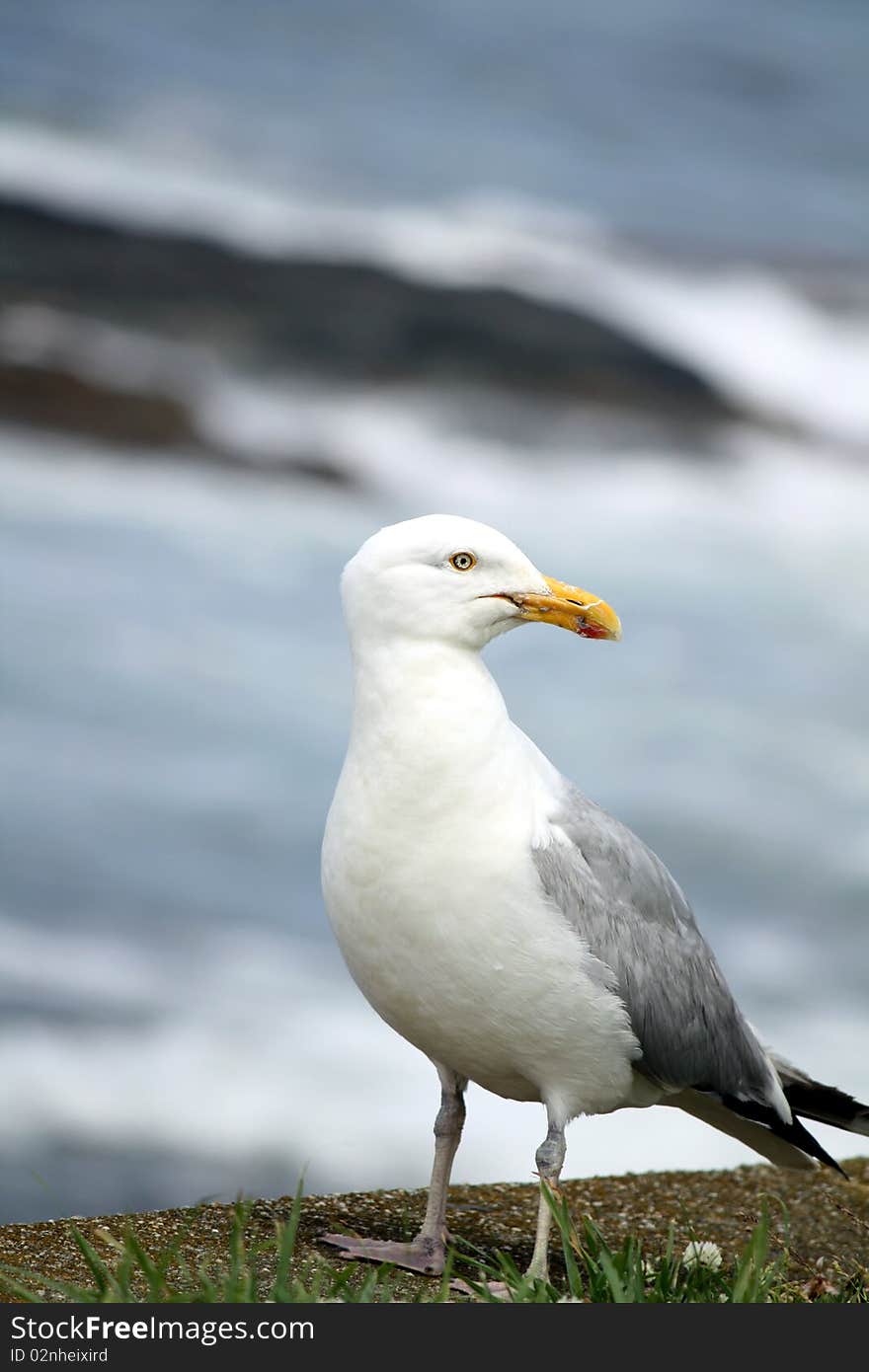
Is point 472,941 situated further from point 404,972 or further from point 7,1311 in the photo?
point 7,1311

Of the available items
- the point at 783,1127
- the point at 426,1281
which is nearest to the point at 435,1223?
the point at 426,1281

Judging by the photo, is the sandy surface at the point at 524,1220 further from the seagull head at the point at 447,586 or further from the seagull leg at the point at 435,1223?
the seagull head at the point at 447,586

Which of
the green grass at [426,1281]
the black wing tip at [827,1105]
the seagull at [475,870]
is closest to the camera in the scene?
the green grass at [426,1281]

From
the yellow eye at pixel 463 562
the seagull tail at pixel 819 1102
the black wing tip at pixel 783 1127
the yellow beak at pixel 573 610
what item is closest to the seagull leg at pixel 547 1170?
the black wing tip at pixel 783 1127

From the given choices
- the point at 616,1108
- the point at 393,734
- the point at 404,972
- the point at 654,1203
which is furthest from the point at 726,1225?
the point at 393,734

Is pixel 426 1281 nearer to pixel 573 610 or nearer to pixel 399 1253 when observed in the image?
pixel 399 1253

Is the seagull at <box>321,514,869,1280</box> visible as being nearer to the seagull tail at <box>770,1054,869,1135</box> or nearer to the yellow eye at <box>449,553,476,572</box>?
the yellow eye at <box>449,553,476,572</box>

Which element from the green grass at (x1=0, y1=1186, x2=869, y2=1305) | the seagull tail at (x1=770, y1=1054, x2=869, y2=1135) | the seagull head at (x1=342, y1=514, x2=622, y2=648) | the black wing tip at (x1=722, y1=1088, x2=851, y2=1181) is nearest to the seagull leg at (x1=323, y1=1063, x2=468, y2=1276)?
the green grass at (x1=0, y1=1186, x2=869, y2=1305)

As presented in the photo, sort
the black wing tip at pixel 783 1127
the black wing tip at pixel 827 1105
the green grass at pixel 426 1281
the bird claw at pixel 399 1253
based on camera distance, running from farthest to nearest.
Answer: the black wing tip at pixel 827 1105, the black wing tip at pixel 783 1127, the bird claw at pixel 399 1253, the green grass at pixel 426 1281
